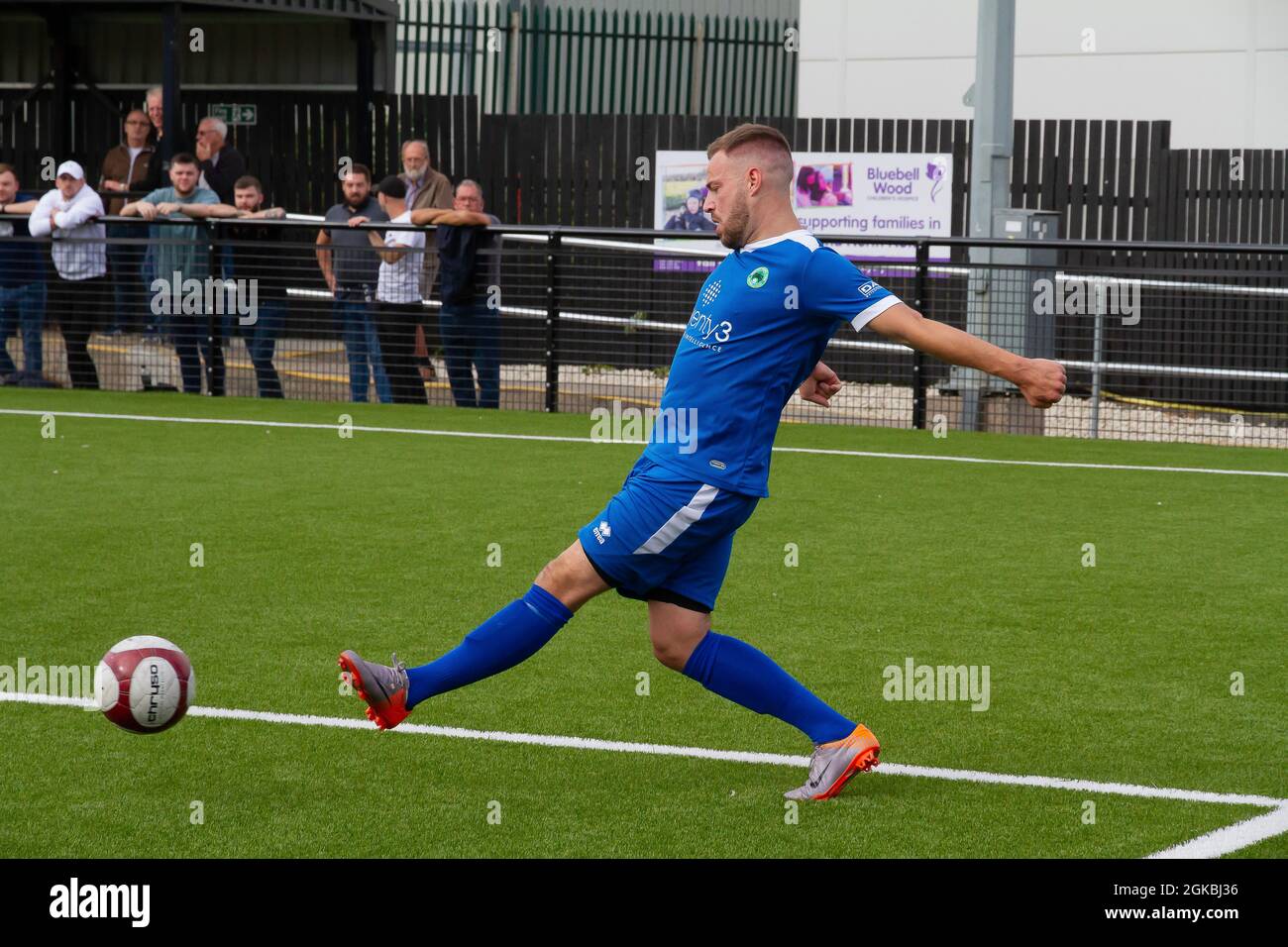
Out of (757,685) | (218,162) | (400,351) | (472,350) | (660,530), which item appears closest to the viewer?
(660,530)

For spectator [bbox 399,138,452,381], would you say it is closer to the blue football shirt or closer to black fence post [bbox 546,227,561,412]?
black fence post [bbox 546,227,561,412]

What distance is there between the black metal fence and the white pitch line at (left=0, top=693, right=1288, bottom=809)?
9.35m

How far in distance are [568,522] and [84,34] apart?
1643cm

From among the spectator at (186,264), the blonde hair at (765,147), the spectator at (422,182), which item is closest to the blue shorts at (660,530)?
the blonde hair at (765,147)

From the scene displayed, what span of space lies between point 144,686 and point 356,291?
11.2 m

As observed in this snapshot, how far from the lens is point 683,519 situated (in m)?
5.38

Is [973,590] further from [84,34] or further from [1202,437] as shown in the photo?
[84,34]

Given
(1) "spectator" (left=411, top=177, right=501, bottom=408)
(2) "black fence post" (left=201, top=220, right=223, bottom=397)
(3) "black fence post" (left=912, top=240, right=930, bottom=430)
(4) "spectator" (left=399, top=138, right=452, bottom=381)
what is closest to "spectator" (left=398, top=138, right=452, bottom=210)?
(4) "spectator" (left=399, top=138, right=452, bottom=381)

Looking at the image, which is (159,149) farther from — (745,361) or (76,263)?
(745,361)

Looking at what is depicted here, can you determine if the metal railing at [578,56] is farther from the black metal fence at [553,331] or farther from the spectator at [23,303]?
the spectator at [23,303]

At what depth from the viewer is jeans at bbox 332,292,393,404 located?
16438 mm

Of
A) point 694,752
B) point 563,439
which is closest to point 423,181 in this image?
point 563,439

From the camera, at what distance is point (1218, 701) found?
6758mm

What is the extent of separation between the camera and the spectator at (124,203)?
17250 millimetres
